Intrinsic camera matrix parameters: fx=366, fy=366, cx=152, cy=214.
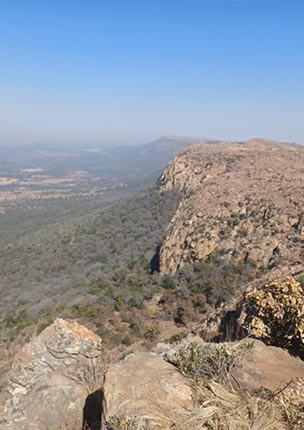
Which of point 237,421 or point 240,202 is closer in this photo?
point 237,421

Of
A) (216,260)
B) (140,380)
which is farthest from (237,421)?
(216,260)

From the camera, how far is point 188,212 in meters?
28.4

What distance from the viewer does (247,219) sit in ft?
80.0

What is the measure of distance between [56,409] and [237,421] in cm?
213

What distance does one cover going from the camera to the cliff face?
66.5ft

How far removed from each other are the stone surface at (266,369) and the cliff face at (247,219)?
33.1 feet

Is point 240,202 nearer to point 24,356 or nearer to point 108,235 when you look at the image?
point 108,235

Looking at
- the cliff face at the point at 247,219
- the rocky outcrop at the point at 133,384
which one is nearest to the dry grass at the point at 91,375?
the rocky outcrop at the point at 133,384

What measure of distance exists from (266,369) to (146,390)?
60.7 inches

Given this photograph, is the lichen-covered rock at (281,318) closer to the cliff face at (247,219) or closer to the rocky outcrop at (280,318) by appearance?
the rocky outcrop at (280,318)

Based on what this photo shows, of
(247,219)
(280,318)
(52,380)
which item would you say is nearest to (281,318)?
(280,318)

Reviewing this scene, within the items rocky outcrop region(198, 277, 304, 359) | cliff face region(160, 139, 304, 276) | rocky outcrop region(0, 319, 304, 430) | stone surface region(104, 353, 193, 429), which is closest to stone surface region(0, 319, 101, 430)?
rocky outcrop region(0, 319, 304, 430)

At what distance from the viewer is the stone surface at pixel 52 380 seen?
4.04 metres

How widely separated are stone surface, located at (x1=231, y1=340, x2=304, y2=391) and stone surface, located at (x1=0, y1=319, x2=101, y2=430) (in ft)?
6.05
